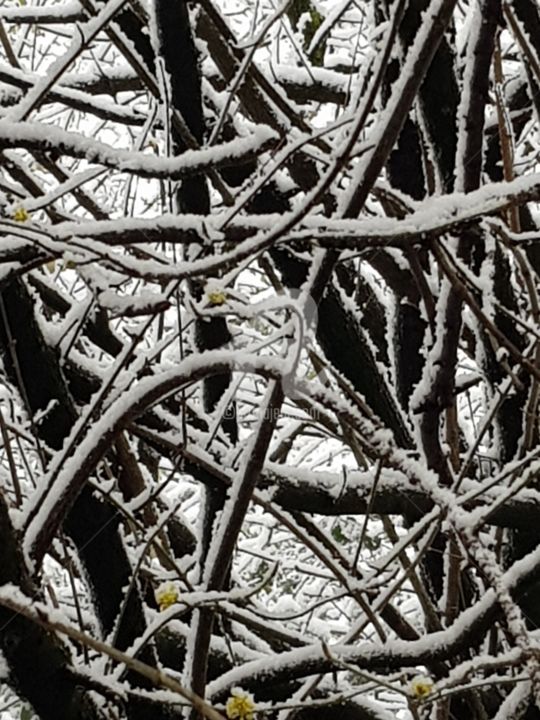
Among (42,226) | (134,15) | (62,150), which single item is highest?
(134,15)

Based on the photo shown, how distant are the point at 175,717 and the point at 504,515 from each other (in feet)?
2.69

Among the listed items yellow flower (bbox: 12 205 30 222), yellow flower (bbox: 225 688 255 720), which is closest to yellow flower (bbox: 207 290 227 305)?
yellow flower (bbox: 12 205 30 222)

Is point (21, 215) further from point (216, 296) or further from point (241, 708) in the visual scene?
point (241, 708)

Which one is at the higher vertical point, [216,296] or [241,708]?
[216,296]

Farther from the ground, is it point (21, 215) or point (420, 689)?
point (21, 215)

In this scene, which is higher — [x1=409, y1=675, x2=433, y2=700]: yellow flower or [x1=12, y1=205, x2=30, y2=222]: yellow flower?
[x1=12, y1=205, x2=30, y2=222]: yellow flower

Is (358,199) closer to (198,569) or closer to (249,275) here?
(198,569)

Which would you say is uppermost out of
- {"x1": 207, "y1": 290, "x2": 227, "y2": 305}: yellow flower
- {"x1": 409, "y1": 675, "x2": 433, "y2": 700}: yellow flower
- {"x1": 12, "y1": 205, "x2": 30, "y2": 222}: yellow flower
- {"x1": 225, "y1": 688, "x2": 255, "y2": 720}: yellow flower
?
{"x1": 12, "y1": 205, "x2": 30, "y2": 222}: yellow flower

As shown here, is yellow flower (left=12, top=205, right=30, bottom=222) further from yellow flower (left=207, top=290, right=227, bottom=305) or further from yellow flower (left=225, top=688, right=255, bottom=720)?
yellow flower (left=225, top=688, right=255, bottom=720)

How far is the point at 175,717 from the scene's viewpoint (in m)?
1.58

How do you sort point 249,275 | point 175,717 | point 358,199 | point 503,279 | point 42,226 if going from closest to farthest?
point 42,226 → point 358,199 → point 175,717 → point 503,279 → point 249,275

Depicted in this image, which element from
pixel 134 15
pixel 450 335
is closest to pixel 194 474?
pixel 450 335

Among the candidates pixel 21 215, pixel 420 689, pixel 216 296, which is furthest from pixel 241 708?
pixel 21 215

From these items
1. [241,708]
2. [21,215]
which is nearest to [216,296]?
[21,215]
